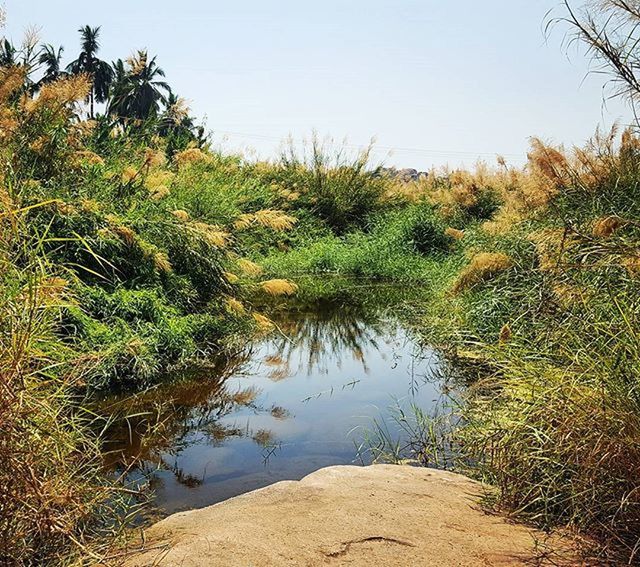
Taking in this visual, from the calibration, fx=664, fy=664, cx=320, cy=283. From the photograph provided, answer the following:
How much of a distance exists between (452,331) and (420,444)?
297 cm

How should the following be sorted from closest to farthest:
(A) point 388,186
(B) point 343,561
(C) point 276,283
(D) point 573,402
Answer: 1. (B) point 343,561
2. (D) point 573,402
3. (C) point 276,283
4. (A) point 388,186

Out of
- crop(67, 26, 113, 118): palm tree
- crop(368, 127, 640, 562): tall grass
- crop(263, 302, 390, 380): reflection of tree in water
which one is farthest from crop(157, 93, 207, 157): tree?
crop(67, 26, 113, 118): palm tree

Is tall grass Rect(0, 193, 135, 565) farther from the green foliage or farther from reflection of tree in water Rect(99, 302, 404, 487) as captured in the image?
the green foliage

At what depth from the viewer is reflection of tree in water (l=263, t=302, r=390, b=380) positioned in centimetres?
740

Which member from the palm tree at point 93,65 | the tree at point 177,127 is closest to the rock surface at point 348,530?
the tree at point 177,127

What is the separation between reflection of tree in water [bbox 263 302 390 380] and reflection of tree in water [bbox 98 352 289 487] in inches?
34.8

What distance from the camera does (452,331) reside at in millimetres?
7348

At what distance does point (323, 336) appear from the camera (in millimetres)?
8852

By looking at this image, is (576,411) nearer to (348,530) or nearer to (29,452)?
(348,530)

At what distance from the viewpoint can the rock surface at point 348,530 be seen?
2.45 meters

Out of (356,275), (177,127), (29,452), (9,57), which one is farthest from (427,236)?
(29,452)

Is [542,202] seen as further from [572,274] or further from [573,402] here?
[573,402]

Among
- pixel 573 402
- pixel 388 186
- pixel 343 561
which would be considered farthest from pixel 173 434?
pixel 388 186

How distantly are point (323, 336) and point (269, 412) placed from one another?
3265mm
